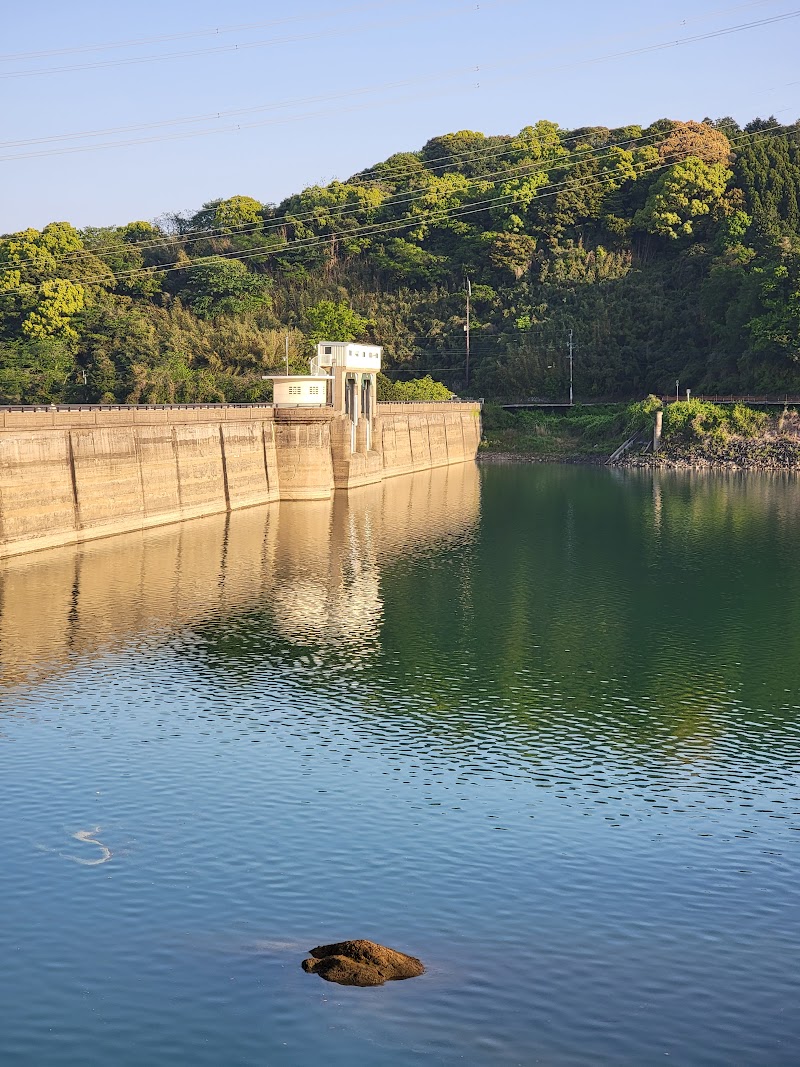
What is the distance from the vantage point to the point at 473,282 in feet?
566

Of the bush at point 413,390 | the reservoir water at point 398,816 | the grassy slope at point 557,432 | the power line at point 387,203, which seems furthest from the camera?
the power line at point 387,203

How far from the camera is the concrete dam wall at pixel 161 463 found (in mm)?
60844

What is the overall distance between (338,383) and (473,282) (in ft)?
262

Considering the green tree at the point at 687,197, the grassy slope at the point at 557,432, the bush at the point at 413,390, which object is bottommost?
the grassy slope at the point at 557,432

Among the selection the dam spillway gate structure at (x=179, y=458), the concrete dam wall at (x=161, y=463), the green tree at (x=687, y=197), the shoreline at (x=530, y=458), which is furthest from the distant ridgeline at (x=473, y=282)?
the concrete dam wall at (x=161, y=463)

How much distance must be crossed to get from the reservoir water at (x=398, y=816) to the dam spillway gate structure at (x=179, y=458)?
448 cm

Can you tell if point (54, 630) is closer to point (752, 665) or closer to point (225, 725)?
point (225, 725)

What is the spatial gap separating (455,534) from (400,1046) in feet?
191

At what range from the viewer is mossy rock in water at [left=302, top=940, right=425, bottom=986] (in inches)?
817

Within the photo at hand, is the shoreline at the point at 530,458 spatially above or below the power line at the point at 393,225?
below

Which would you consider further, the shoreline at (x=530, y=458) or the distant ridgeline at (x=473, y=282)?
the distant ridgeline at (x=473, y=282)

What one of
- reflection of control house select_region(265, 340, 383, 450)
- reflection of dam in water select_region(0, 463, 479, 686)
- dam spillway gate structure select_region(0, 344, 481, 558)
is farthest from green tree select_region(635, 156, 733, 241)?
reflection of dam in water select_region(0, 463, 479, 686)

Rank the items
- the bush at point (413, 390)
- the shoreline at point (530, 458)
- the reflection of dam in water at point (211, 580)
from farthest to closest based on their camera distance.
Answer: the bush at point (413, 390) → the shoreline at point (530, 458) → the reflection of dam in water at point (211, 580)

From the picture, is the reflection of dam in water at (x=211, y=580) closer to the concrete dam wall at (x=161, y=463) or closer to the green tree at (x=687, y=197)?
the concrete dam wall at (x=161, y=463)
